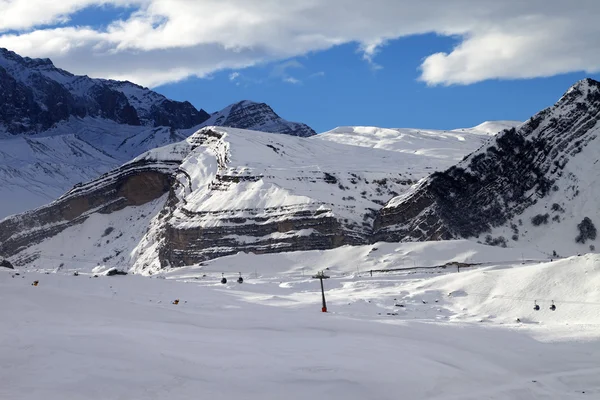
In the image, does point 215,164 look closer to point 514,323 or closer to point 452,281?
point 452,281

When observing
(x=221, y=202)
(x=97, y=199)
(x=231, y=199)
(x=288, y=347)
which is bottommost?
(x=288, y=347)

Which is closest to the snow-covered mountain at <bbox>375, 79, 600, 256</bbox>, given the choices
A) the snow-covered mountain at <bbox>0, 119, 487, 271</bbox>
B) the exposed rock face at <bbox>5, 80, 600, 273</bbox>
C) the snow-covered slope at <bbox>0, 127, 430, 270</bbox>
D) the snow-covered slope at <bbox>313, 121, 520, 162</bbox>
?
the exposed rock face at <bbox>5, 80, 600, 273</bbox>

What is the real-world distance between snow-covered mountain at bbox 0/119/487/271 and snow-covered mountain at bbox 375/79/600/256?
9.85 metres

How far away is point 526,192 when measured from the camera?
96.8 metres

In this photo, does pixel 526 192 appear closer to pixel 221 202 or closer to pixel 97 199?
pixel 221 202

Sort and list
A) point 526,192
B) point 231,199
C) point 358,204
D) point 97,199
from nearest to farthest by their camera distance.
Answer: point 526,192
point 358,204
point 231,199
point 97,199

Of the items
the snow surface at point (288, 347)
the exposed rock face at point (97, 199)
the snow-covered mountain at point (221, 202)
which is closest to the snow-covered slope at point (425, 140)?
the snow-covered mountain at point (221, 202)

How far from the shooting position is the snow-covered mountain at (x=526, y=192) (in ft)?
297

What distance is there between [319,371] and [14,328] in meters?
8.93

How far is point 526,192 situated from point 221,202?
43.5 metres

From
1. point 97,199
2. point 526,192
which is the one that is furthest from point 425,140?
point 97,199

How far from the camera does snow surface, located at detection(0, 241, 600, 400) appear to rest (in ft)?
58.4

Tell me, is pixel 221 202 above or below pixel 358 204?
above

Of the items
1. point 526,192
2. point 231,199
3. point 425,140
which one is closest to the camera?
point 526,192
